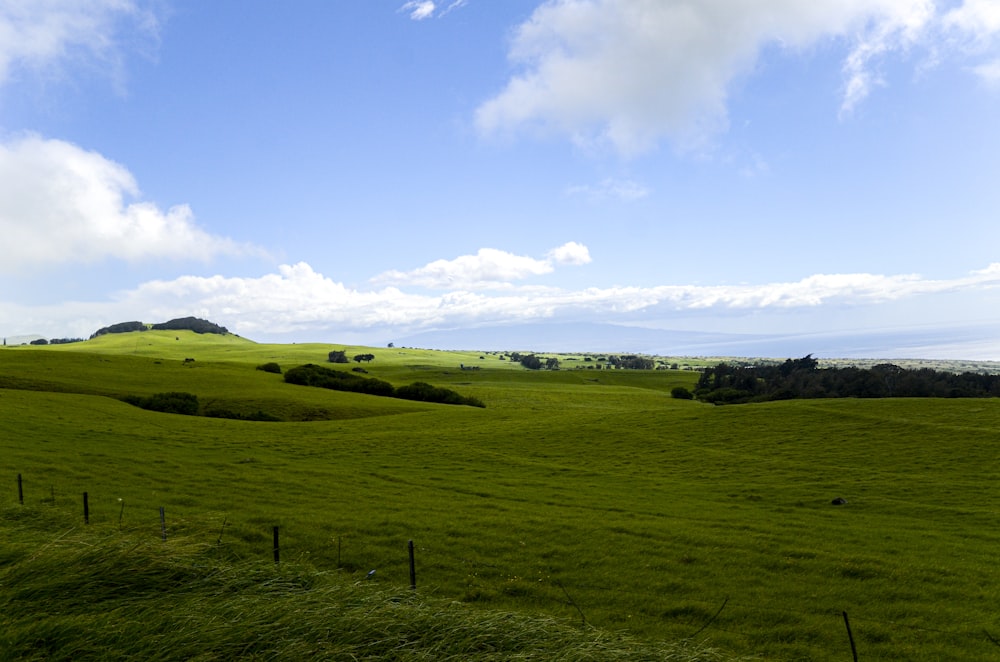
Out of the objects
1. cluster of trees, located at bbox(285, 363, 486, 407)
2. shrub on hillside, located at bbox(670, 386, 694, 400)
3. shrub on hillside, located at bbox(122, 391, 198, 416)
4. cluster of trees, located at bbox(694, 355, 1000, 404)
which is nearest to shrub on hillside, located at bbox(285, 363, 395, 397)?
cluster of trees, located at bbox(285, 363, 486, 407)

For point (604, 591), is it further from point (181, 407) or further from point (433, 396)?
point (433, 396)

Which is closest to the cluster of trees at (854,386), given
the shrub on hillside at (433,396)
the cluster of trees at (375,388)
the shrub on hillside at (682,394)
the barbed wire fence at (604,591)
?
the shrub on hillside at (682,394)

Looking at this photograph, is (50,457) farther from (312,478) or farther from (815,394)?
(815,394)

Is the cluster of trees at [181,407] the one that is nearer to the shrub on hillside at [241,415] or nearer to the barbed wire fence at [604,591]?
the shrub on hillside at [241,415]

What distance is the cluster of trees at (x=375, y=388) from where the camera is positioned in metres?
101

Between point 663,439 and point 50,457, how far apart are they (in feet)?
142

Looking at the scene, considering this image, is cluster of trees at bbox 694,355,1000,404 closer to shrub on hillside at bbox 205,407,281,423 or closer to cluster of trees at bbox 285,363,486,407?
cluster of trees at bbox 285,363,486,407

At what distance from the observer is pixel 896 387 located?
101 m

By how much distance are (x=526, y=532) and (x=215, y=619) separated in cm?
1686

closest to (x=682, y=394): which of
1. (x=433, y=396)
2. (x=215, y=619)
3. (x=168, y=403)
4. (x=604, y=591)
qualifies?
(x=433, y=396)

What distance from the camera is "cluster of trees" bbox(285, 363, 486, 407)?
100625 millimetres

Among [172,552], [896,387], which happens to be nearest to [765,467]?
[172,552]

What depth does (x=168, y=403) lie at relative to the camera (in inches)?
2817

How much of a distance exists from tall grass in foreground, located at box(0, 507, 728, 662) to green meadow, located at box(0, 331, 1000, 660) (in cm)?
4
